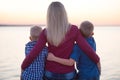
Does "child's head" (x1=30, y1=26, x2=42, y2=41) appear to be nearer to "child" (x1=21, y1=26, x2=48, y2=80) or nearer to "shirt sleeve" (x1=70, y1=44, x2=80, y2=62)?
"child" (x1=21, y1=26, x2=48, y2=80)

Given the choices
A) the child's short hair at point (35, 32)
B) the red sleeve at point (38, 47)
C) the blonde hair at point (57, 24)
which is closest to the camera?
the blonde hair at point (57, 24)

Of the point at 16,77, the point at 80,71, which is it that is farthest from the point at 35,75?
the point at 16,77

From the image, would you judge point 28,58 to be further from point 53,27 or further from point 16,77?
point 16,77

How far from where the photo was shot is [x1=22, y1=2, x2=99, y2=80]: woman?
3959 mm

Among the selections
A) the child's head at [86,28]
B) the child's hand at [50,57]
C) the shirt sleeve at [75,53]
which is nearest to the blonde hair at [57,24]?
the child's hand at [50,57]

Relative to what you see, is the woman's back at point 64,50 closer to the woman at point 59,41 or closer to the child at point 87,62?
the woman at point 59,41

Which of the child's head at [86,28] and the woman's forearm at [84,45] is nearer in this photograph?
the woman's forearm at [84,45]

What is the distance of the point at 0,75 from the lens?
15062mm

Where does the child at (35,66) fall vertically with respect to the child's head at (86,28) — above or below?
below

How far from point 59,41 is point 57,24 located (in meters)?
0.18

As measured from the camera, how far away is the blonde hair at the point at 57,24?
155 inches

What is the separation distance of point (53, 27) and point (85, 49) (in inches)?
16.9

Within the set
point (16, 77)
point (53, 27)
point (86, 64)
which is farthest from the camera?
point (16, 77)

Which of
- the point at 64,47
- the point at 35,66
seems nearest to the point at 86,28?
the point at 64,47
